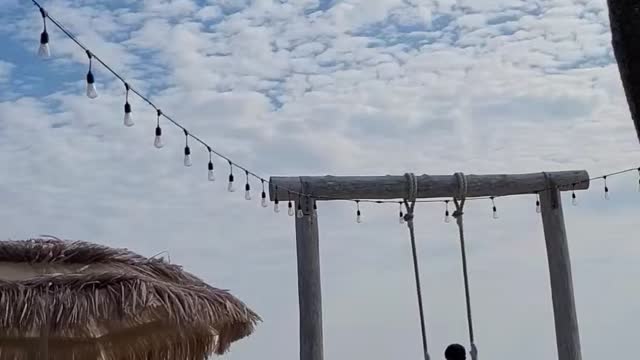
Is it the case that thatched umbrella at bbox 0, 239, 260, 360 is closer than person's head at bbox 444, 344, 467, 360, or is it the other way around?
thatched umbrella at bbox 0, 239, 260, 360

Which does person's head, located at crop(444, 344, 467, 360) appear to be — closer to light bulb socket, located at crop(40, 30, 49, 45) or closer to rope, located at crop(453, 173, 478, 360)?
rope, located at crop(453, 173, 478, 360)

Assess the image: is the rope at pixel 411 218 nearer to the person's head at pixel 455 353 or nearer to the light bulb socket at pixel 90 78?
the person's head at pixel 455 353

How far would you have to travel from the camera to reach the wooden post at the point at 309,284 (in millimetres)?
5852

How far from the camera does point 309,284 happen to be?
5.93m

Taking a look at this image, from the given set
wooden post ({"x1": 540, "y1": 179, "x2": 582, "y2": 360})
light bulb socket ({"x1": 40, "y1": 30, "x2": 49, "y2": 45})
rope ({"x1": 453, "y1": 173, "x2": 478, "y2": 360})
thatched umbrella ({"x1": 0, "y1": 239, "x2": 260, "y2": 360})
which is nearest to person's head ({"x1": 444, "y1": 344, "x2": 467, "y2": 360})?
thatched umbrella ({"x1": 0, "y1": 239, "x2": 260, "y2": 360})

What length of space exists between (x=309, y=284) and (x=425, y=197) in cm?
90

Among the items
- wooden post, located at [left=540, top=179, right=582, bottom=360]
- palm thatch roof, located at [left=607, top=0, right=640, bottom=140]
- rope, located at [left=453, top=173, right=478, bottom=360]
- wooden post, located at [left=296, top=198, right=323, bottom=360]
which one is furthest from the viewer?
wooden post, located at [left=540, top=179, right=582, bottom=360]

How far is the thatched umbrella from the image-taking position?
12.5 ft

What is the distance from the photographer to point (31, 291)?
150 inches

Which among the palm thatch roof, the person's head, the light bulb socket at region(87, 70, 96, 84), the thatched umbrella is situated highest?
the light bulb socket at region(87, 70, 96, 84)

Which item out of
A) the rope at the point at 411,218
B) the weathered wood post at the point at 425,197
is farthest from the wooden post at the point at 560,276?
the rope at the point at 411,218

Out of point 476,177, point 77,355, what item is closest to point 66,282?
point 77,355

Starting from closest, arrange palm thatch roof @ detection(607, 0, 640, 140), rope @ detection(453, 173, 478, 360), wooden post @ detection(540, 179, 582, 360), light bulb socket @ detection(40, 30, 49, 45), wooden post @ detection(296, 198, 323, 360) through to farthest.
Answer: palm thatch roof @ detection(607, 0, 640, 140) → light bulb socket @ detection(40, 30, 49, 45) → wooden post @ detection(296, 198, 323, 360) → rope @ detection(453, 173, 478, 360) → wooden post @ detection(540, 179, 582, 360)

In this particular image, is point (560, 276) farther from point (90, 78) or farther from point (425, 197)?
point (90, 78)
